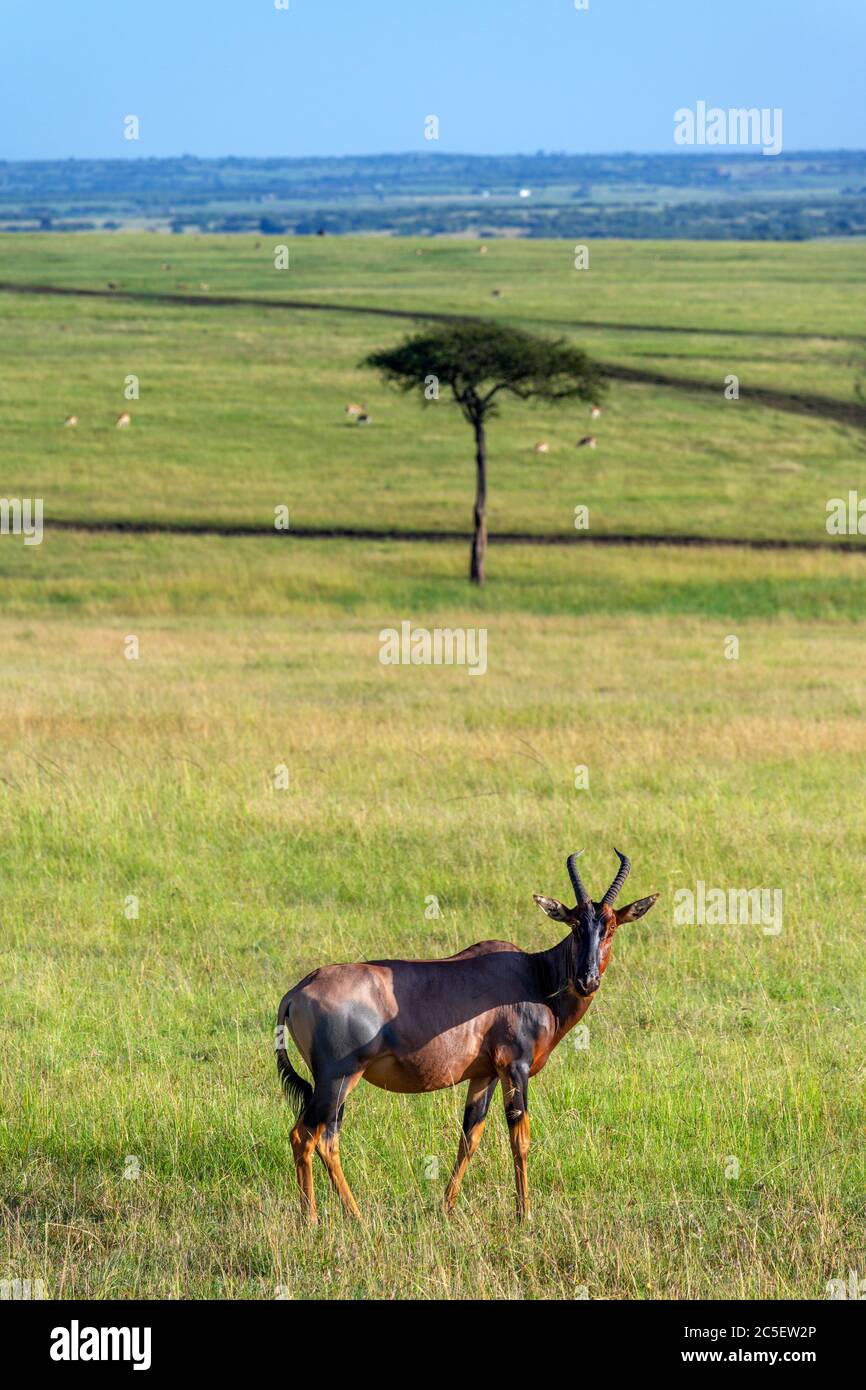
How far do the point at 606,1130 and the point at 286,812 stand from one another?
24.2 feet

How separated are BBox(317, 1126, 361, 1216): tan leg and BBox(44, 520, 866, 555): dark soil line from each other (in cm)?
4134

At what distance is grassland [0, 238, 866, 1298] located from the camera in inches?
263

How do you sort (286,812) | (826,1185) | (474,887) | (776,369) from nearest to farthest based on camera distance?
(826,1185) → (474,887) → (286,812) → (776,369)

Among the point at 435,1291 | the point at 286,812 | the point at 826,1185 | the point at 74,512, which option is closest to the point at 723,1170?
the point at 826,1185

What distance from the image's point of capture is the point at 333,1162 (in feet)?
20.7

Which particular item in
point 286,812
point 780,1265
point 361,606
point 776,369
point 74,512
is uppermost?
point 776,369

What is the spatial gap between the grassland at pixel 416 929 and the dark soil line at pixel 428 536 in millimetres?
9696

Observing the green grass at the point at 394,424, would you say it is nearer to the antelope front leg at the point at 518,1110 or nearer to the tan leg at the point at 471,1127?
the tan leg at the point at 471,1127

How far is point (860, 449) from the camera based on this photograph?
63.4 metres

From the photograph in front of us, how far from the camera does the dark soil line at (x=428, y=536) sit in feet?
156

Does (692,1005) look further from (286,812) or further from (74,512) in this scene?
(74,512)
